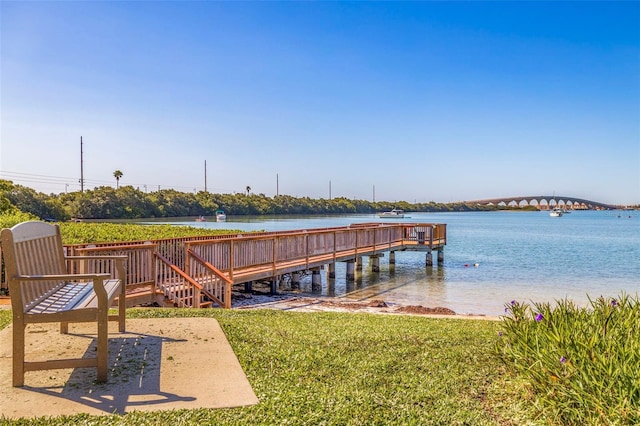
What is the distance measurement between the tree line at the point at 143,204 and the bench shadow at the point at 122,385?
23.0 meters

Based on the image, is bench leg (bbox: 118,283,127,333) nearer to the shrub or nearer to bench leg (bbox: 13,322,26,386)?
bench leg (bbox: 13,322,26,386)

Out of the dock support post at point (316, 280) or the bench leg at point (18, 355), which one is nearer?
the bench leg at point (18, 355)

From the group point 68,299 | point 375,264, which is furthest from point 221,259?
point 375,264

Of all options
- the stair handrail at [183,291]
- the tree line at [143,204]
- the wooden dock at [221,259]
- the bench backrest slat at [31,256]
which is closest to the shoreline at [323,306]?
the wooden dock at [221,259]

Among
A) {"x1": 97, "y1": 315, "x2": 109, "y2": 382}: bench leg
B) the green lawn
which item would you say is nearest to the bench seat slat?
{"x1": 97, "y1": 315, "x2": 109, "y2": 382}: bench leg

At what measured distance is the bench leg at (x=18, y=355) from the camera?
13.0ft

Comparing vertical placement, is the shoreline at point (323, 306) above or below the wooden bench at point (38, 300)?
below

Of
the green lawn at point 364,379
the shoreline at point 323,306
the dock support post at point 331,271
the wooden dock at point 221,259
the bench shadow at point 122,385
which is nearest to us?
the green lawn at point 364,379

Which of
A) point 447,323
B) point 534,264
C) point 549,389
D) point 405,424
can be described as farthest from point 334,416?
point 534,264

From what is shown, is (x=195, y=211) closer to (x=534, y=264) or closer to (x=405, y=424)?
(x=534, y=264)

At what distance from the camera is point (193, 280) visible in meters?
10.7

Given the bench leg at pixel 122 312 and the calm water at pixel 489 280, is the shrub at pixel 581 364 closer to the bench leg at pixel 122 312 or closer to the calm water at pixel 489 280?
the bench leg at pixel 122 312

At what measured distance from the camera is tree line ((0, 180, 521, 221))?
67.6 m

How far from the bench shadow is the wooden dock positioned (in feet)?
16.6
